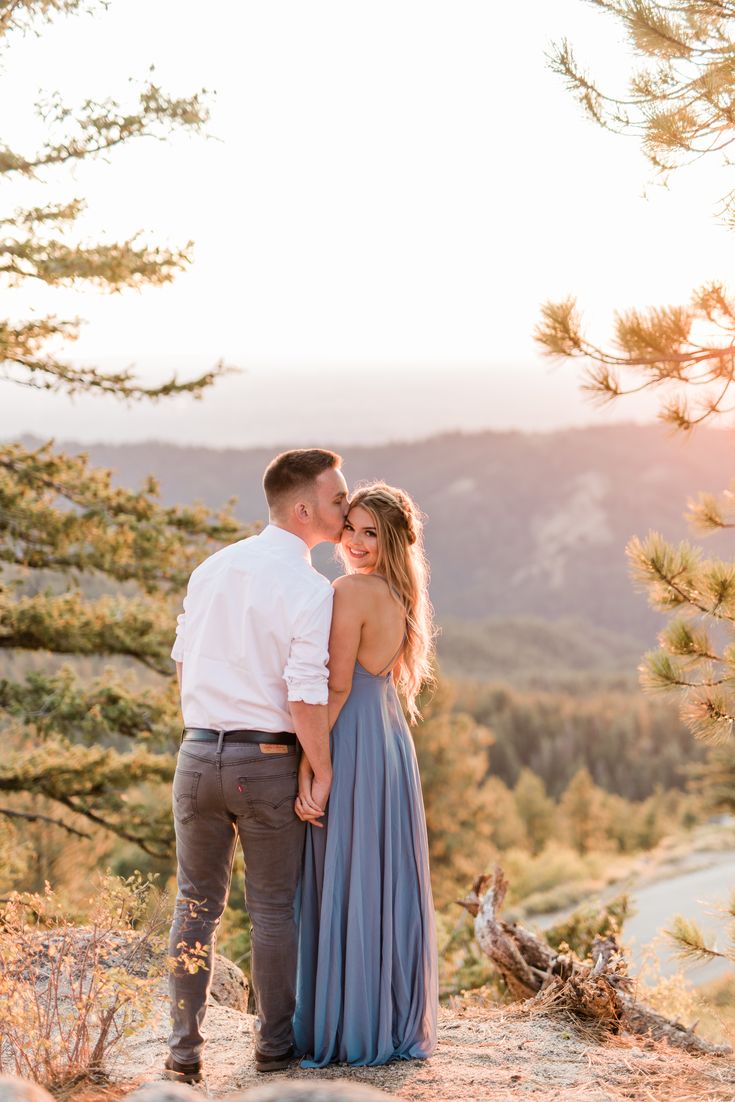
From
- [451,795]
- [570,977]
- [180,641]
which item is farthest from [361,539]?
[451,795]

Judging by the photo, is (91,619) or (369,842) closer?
(369,842)

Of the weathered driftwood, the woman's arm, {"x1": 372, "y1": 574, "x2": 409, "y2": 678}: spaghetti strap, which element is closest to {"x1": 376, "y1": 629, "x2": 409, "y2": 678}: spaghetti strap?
{"x1": 372, "y1": 574, "x2": 409, "y2": 678}: spaghetti strap

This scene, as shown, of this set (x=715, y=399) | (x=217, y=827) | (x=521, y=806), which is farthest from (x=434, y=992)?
(x=521, y=806)

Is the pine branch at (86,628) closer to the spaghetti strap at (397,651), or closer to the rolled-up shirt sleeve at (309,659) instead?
the spaghetti strap at (397,651)

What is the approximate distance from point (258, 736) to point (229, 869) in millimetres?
641

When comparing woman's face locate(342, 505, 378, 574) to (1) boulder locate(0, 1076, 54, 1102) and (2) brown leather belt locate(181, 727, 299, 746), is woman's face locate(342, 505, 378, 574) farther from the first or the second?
(1) boulder locate(0, 1076, 54, 1102)

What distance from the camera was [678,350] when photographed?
5254 millimetres

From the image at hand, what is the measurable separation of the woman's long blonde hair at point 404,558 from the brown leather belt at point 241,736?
0.64m

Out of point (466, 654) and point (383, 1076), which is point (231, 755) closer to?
point (383, 1076)

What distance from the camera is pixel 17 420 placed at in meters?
134

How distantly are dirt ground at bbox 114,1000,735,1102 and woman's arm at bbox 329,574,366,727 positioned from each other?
151 centimetres

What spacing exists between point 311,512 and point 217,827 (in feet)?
4.00

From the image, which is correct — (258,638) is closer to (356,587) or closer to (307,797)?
(356,587)

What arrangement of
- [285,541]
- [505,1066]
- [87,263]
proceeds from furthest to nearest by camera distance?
[87,263] → [505,1066] → [285,541]
